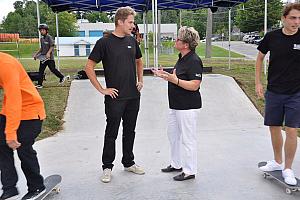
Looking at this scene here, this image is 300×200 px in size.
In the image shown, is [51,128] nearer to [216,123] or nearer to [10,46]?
[216,123]

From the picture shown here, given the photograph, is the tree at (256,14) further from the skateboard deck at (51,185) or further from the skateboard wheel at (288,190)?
the skateboard deck at (51,185)

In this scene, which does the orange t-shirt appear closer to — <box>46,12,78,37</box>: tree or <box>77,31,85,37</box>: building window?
<box>46,12,78,37</box>: tree

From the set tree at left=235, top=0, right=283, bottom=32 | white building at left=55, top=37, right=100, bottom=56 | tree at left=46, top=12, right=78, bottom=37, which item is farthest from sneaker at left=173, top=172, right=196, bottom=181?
tree at left=46, top=12, right=78, bottom=37

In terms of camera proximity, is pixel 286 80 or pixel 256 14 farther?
pixel 256 14

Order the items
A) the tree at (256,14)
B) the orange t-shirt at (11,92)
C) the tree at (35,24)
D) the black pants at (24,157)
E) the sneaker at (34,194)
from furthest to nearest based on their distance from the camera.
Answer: the tree at (256,14)
the tree at (35,24)
the sneaker at (34,194)
the black pants at (24,157)
the orange t-shirt at (11,92)

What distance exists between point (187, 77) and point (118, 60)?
75cm

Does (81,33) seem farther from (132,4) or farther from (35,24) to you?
(132,4)

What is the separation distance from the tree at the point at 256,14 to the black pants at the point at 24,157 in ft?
166

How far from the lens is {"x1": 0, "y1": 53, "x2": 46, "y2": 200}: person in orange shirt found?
3102mm

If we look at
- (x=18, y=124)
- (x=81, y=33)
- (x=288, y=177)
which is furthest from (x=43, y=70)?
(x=81, y=33)

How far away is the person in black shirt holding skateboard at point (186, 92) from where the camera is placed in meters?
4.09

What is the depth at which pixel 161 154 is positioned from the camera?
5258 mm

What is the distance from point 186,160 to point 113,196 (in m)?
0.92

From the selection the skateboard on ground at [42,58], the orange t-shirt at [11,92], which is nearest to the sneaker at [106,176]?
the orange t-shirt at [11,92]
